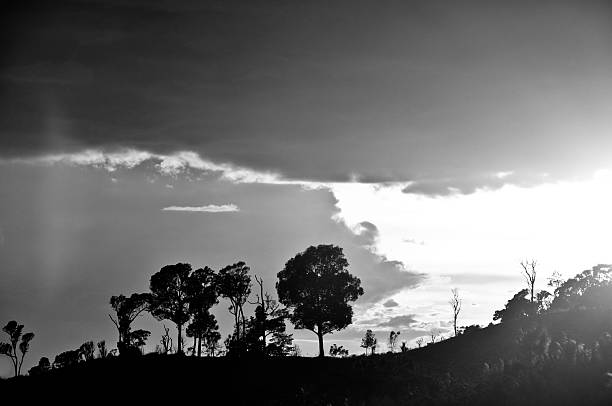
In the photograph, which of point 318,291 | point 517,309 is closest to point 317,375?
point 318,291

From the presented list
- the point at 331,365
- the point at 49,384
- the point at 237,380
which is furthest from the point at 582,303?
the point at 49,384

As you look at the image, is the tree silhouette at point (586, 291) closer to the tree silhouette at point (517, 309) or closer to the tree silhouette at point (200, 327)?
the tree silhouette at point (517, 309)

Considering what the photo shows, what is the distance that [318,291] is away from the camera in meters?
90.4

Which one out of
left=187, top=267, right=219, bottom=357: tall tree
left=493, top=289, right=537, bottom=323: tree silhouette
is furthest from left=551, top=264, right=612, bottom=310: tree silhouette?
left=187, top=267, right=219, bottom=357: tall tree

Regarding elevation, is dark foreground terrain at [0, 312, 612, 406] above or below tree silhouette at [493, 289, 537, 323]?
below

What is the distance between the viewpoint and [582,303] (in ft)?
281

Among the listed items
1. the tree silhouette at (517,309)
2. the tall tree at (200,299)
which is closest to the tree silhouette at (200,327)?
the tall tree at (200,299)

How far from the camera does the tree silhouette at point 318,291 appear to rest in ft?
294

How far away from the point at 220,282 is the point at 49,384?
105ft

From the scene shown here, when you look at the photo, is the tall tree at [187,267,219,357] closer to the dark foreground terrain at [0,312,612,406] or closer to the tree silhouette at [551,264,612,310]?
the dark foreground terrain at [0,312,612,406]

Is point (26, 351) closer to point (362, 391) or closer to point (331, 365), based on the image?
point (331, 365)

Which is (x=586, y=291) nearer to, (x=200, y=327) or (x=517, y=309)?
(x=517, y=309)

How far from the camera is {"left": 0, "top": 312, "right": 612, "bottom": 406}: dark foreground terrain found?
196ft

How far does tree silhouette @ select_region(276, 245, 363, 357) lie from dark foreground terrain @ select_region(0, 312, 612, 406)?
13.0 m
